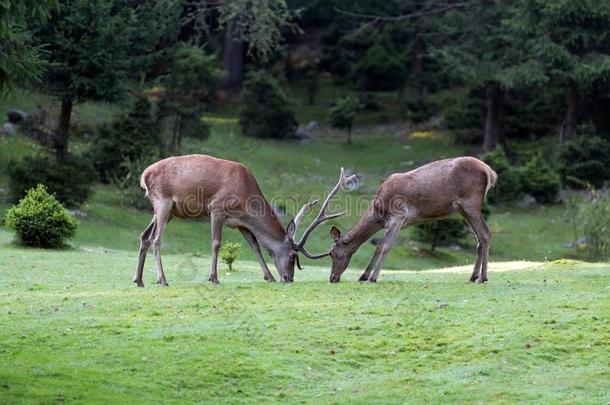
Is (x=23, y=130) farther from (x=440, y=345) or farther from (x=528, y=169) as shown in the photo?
(x=440, y=345)

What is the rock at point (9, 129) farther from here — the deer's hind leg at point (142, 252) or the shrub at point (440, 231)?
the deer's hind leg at point (142, 252)

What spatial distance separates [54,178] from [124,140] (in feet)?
17.7

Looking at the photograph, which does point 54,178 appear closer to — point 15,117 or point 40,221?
point 40,221

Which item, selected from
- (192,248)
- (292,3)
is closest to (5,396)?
(192,248)

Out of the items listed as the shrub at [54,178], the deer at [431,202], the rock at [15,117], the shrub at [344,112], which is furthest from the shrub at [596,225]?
the rock at [15,117]

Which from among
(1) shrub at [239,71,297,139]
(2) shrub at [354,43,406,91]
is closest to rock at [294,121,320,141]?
(1) shrub at [239,71,297,139]

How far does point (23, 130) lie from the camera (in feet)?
134

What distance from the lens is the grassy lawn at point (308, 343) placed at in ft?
39.6

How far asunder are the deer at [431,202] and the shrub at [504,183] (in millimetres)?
22276

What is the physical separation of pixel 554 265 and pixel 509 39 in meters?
24.6

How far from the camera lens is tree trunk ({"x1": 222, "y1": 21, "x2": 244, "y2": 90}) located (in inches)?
2133

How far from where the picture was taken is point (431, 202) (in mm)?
17953

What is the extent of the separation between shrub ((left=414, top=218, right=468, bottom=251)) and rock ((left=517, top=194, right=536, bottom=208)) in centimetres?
759

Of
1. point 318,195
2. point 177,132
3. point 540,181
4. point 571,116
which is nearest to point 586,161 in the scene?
point 540,181
